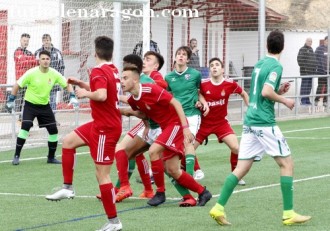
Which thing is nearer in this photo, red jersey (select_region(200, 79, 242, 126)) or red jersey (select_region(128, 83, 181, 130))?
red jersey (select_region(128, 83, 181, 130))

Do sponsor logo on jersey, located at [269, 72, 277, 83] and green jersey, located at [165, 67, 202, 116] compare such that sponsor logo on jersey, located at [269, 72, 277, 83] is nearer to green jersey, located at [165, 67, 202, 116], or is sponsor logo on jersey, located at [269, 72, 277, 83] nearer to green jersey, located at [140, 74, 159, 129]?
green jersey, located at [140, 74, 159, 129]

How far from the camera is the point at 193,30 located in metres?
29.4

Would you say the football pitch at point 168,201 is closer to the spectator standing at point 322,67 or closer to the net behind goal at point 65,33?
the net behind goal at point 65,33

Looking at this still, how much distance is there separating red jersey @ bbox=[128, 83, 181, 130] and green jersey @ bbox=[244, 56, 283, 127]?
1.10 m

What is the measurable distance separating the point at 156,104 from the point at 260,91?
4.58 feet

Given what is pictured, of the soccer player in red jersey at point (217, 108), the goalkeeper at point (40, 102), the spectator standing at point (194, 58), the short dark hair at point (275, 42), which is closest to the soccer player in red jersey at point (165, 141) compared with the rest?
the short dark hair at point (275, 42)

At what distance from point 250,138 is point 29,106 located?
23.6 feet

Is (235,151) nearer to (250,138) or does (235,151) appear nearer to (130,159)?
(130,159)

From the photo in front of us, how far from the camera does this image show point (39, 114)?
16.6m

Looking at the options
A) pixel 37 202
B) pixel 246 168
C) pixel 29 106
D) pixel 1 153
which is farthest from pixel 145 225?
pixel 1 153

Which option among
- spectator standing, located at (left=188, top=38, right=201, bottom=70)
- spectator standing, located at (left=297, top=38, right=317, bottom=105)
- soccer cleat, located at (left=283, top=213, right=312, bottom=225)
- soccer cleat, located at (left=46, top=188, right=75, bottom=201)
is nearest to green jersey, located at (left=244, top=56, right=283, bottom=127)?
soccer cleat, located at (left=283, top=213, right=312, bottom=225)

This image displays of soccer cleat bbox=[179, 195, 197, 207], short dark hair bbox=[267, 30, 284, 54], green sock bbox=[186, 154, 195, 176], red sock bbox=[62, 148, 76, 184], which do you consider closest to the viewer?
short dark hair bbox=[267, 30, 284, 54]

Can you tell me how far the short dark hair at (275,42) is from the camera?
32.9 feet

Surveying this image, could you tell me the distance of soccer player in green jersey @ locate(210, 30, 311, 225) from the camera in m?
9.91
